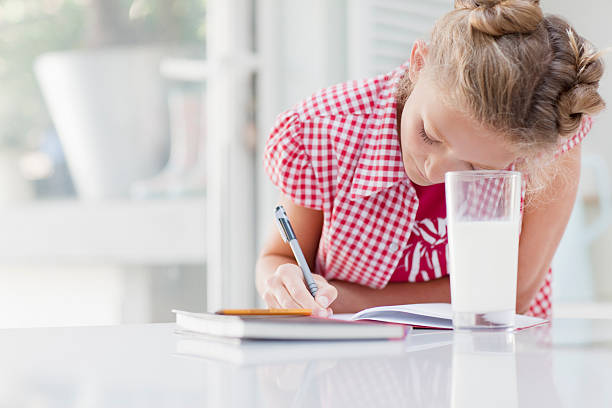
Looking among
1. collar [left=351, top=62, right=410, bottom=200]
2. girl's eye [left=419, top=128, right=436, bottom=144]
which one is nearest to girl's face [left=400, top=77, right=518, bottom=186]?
girl's eye [left=419, top=128, right=436, bottom=144]

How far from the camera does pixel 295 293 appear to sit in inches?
35.1

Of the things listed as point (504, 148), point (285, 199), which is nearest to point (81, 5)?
point (285, 199)

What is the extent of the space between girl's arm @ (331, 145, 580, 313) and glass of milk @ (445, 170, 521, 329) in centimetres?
37

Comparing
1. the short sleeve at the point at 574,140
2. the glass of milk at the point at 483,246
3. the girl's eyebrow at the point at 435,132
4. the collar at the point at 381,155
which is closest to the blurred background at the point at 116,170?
the collar at the point at 381,155

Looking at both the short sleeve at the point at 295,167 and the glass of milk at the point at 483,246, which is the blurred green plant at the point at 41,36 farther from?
the glass of milk at the point at 483,246

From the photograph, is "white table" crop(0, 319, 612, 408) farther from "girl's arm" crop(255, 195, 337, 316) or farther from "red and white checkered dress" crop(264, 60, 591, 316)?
"red and white checkered dress" crop(264, 60, 591, 316)

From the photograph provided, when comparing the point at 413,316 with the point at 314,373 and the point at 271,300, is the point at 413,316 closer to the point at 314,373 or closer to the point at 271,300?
the point at 271,300

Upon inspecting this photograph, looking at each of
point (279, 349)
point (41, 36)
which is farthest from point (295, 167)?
point (41, 36)

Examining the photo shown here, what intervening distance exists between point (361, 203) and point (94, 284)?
2.09 m

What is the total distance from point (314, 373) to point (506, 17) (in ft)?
1.66

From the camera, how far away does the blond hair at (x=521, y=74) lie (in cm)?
84

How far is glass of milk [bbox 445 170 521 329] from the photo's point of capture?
0.76 meters

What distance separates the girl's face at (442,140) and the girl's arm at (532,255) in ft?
0.75

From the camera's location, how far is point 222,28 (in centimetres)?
220
